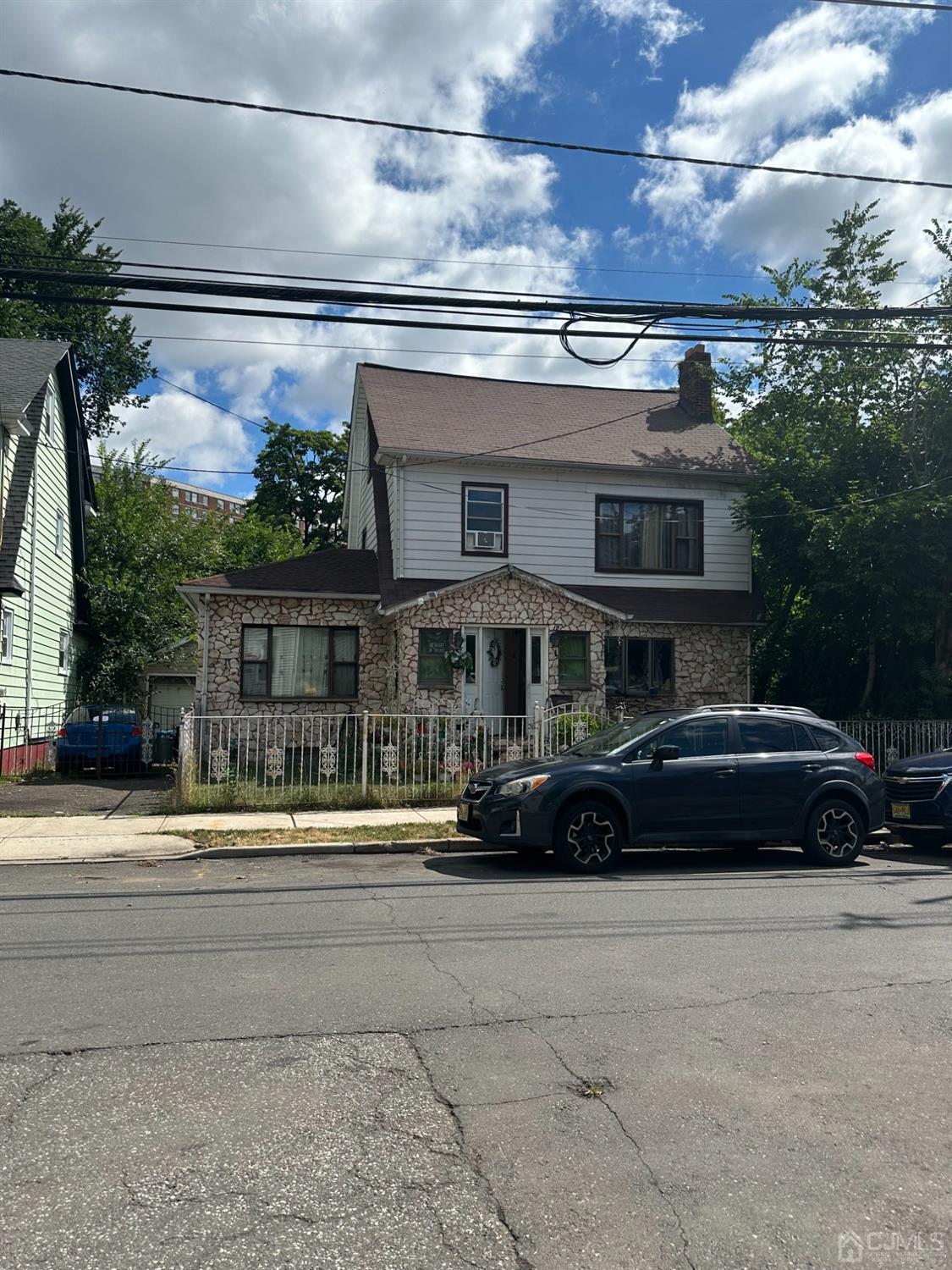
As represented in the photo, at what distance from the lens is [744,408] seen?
26.2 metres

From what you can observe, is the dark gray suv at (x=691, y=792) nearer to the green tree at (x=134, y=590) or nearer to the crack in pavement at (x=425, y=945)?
the crack in pavement at (x=425, y=945)

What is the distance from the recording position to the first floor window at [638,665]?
826 inches

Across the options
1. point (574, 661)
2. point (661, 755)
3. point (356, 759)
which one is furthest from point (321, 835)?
point (574, 661)

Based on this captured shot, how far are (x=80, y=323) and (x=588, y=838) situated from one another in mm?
33388

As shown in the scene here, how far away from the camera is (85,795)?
15523 mm

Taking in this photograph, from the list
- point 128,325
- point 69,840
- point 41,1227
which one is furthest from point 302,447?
point 41,1227

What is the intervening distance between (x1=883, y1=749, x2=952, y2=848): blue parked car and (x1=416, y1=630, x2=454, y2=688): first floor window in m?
Answer: 8.99

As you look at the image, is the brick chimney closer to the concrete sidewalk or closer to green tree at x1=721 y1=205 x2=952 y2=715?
green tree at x1=721 y1=205 x2=952 y2=715

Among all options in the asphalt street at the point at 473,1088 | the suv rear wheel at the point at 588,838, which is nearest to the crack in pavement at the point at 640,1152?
the asphalt street at the point at 473,1088

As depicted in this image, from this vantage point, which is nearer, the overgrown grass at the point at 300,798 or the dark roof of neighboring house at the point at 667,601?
the overgrown grass at the point at 300,798

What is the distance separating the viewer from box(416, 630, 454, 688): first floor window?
63.0 feet

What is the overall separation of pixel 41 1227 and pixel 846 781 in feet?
30.3

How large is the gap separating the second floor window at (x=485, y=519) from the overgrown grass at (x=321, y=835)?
9.20 metres

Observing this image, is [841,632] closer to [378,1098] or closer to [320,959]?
[320,959]
